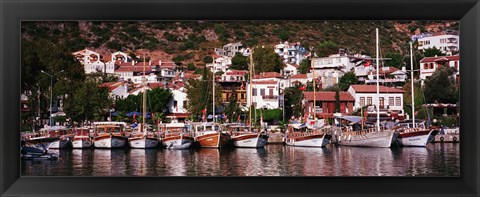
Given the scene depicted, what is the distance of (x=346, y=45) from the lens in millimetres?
10141

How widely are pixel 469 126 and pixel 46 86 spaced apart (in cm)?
523

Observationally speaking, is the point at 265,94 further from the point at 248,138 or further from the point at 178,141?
the point at 178,141

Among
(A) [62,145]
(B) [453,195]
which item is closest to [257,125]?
(A) [62,145]

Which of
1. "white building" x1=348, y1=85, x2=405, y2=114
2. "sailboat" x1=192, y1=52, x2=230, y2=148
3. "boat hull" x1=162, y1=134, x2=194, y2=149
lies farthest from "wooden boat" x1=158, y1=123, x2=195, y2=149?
"white building" x1=348, y1=85, x2=405, y2=114

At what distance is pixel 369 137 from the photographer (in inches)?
478

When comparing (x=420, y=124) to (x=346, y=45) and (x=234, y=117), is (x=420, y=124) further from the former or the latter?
(x=234, y=117)

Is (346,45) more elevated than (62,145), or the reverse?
(346,45)

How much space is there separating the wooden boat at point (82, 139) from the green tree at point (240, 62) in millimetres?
2775

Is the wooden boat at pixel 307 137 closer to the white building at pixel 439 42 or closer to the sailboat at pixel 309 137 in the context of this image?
the sailboat at pixel 309 137

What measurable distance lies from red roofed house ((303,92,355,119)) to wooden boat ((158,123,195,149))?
230 cm

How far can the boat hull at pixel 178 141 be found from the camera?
12.3 metres

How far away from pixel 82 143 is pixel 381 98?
509 centimetres
